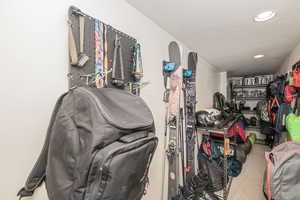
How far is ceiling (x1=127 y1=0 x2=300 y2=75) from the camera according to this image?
1.09 m

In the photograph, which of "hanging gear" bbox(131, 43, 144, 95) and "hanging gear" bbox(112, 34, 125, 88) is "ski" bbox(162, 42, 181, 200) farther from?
"hanging gear" bbox(112, 34, 125, 88)

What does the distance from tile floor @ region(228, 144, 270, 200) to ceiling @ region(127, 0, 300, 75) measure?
2011 millimetres

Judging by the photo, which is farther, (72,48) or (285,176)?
(285,176)

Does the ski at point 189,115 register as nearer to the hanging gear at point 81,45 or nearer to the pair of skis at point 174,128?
the pair of skis at point 174,128

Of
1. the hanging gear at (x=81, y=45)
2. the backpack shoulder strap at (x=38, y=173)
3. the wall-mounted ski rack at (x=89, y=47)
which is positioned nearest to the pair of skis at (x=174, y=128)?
the wall-mounted ski rack at (x=89, y=47)

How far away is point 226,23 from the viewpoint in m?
1.36

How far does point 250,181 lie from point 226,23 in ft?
7.68

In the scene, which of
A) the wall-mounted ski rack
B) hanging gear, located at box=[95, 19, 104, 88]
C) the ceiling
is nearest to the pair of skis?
the ceiling

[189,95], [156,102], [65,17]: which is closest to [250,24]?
[189,95]

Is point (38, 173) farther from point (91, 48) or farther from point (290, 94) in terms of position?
point (290, 94)

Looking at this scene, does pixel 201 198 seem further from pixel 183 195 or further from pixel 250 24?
pixel 250 24

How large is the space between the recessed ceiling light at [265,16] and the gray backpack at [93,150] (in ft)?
4.61

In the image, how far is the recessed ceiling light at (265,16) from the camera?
1.20 meters

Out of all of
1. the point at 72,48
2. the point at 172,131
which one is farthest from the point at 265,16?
the point at 72,48
